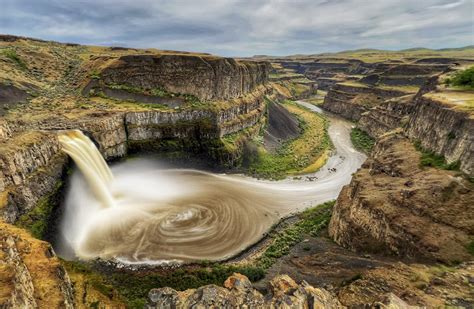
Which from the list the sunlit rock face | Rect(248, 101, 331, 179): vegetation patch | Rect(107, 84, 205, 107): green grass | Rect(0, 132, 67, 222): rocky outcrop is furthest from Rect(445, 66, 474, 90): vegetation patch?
Rect(0, 132, 67, 222): rocky outcrop

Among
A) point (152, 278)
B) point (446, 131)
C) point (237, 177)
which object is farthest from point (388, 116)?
point (152, 278)

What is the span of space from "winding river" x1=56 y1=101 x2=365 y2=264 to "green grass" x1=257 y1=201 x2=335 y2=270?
2.23 metres

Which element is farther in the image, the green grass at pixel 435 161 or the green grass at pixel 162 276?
the green grass at pixel 435 161

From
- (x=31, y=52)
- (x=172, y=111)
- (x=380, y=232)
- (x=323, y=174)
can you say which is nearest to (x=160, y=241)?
(x=380, y=232)

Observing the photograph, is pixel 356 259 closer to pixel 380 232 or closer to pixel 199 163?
pixel 380 232

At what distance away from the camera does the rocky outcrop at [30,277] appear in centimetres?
1188

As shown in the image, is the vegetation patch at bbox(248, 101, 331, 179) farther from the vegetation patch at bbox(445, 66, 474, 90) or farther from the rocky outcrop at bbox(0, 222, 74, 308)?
the rocky outcrop at bbox(0, 222, 74, 308)

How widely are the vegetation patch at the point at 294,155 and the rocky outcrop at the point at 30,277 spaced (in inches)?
1405

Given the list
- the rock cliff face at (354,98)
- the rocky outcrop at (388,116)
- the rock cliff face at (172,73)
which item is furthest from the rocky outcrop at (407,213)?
the rock cliff face at (354,98)

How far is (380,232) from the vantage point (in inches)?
866

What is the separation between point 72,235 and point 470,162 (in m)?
36.6

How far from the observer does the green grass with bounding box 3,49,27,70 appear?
181 ft

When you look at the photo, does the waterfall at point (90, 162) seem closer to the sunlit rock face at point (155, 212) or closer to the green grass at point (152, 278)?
the sunlit rock face at point (155, 212)

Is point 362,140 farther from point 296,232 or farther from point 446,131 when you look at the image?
point 296,232
